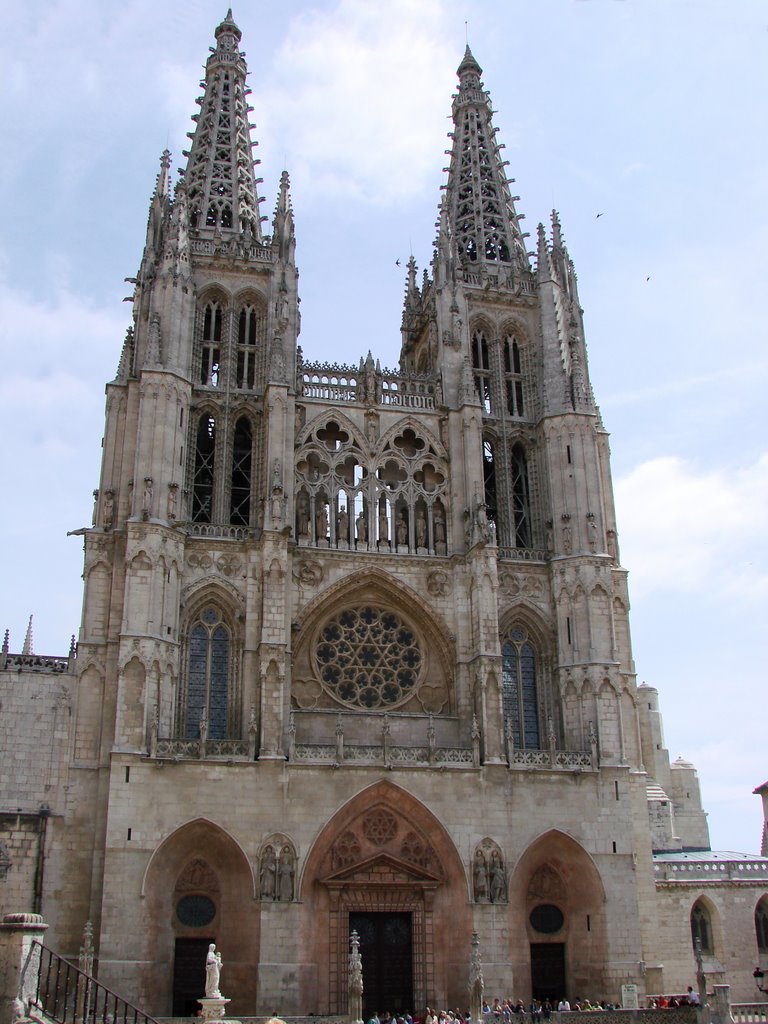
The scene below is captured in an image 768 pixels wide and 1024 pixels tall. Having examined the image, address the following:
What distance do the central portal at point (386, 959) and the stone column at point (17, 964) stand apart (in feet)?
52.3

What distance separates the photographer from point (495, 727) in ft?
96.0

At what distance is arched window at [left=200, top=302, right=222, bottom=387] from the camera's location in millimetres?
33875

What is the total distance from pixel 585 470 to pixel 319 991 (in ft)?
54.5

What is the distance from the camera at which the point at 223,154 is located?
38.2 m

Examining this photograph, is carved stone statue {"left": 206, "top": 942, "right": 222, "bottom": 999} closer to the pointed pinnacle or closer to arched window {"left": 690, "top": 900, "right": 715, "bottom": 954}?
arched window {"left": 690, "top": 900, "right": 715, "bottom": 954}

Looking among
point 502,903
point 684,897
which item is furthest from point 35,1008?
point 684,897

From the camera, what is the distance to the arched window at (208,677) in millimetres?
28978

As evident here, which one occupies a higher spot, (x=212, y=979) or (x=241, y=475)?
(x=241, y=475)

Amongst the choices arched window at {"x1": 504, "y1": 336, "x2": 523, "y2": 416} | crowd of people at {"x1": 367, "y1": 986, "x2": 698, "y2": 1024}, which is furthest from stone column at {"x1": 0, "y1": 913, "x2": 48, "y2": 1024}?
arched window at {"x1": 504, "y1": 336, "x2": 523, "y2": 416}

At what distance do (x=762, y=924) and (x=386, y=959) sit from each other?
12991 mm

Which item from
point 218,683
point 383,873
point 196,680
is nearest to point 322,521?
point 218,683

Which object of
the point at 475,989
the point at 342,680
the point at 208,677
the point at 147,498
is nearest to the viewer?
the point at 475,989

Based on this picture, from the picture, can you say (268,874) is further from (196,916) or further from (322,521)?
(322,521)

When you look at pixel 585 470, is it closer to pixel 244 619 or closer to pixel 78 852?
pixel 244 619
